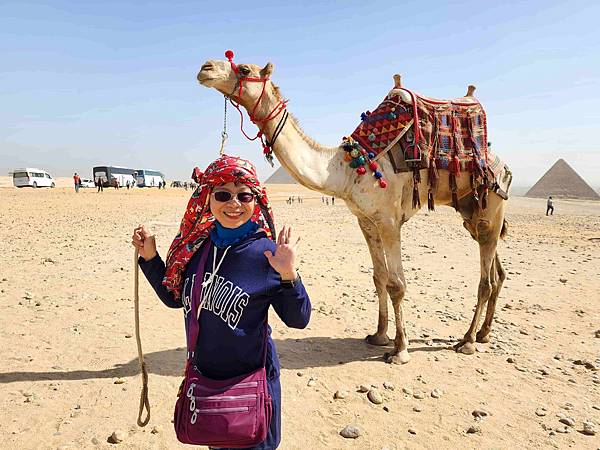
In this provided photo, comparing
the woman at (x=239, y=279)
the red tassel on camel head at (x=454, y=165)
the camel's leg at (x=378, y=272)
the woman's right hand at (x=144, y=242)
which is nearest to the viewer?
the woman at (x=239, y=279)

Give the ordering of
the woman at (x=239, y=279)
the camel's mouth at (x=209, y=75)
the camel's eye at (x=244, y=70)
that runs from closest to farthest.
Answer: the woman at (x=239, y=279)
the camel's mouth at (x=209, y=75)
the camel's eye at (x=244, y=70)

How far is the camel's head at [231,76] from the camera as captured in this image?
4098 mm

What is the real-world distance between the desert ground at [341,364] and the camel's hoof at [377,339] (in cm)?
13

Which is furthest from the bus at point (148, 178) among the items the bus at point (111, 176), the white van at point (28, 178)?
the white van at point (28, 178)

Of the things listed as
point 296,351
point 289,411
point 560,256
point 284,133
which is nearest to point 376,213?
point 284,133

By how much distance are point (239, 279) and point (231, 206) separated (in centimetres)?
37

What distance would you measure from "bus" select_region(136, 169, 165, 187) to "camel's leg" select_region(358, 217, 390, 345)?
207 ft

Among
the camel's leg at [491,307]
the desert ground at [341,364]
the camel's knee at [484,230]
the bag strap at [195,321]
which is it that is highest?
the camel's knee at [484,230]

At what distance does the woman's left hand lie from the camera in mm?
1938

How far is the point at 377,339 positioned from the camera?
537 centimetres

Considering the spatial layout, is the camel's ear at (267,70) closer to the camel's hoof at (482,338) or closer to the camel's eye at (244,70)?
the camel's eye at (244,70)

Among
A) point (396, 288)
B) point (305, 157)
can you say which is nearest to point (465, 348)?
point (396, 288)

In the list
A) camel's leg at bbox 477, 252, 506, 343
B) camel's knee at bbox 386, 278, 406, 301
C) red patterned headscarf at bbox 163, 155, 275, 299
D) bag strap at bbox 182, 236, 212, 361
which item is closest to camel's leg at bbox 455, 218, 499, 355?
camel's leg at bbox 477, 252, 506, 343

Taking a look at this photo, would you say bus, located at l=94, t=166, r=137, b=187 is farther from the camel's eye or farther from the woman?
the woman
